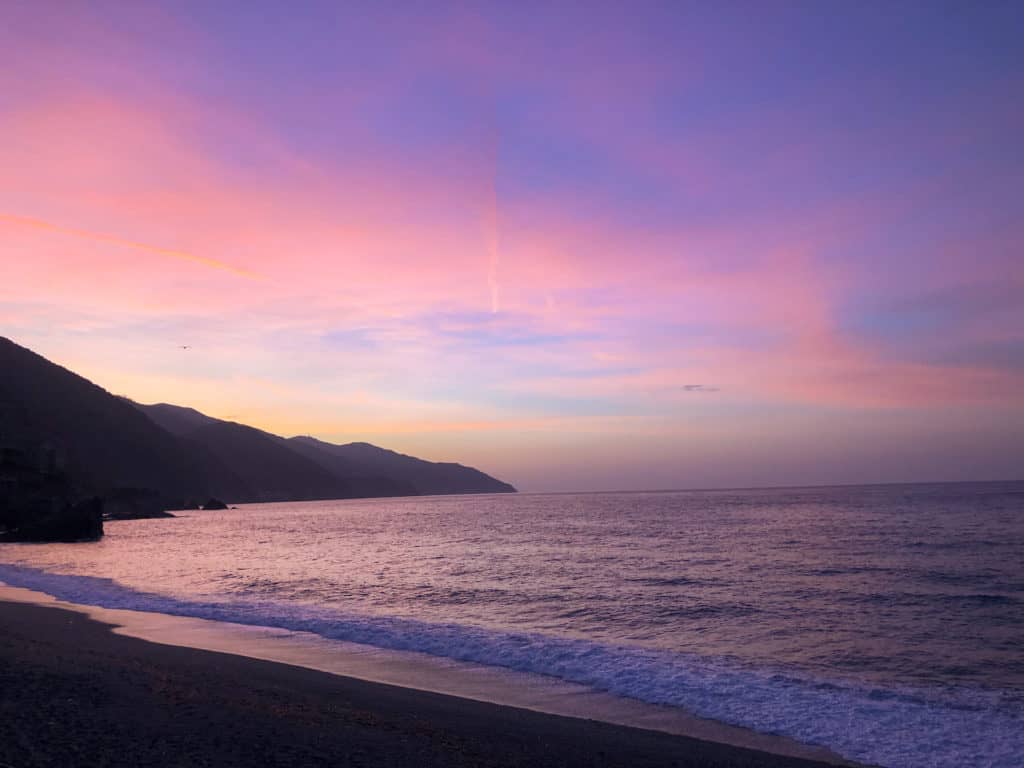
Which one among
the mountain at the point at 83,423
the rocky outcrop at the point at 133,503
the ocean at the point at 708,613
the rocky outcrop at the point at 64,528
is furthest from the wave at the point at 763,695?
the rocky outcrop at the point at 133,503

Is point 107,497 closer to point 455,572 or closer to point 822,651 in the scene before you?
point 455,572

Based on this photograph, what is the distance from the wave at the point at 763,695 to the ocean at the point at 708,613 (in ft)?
0.17

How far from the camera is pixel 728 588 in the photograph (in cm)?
2912

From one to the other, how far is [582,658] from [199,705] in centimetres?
904

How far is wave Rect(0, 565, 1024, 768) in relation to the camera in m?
11.0

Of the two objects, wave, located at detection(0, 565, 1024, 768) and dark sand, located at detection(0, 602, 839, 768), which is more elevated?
dark sand, located at detection(0, 602, 839, 768)

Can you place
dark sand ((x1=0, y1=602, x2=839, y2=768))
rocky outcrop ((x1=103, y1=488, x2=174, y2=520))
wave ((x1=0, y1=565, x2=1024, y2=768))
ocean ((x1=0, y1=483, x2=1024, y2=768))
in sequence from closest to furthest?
dark sand ((x1=0, y1=602, x2=839, y2=768)) < wave ((x1=0, y1=565, x2=1024, y2=768)) < ocean ((x1=0, y1=483, x2=1024, y2=768)) < rocky outcrop ((x1=103, y1=488, x2=174, y2=520))

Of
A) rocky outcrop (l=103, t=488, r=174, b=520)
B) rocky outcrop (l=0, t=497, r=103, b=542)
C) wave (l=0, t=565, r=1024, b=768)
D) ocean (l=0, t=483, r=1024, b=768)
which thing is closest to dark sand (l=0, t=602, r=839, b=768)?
wave (l=0, t=565, r=1024, b=768)

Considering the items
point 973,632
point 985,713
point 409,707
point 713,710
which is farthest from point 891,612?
point 409,707

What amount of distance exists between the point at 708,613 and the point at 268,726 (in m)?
17.0

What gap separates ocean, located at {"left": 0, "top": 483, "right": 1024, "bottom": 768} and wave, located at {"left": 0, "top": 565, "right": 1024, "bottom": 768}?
0.17 feet

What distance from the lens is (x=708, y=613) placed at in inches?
920

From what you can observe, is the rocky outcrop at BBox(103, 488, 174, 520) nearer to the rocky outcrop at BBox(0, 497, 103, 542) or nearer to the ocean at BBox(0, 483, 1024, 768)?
the rocky outcrop at BBox(0, 497, 103, 542)

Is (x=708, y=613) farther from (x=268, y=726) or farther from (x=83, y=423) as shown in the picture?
(x=83, y=423)
